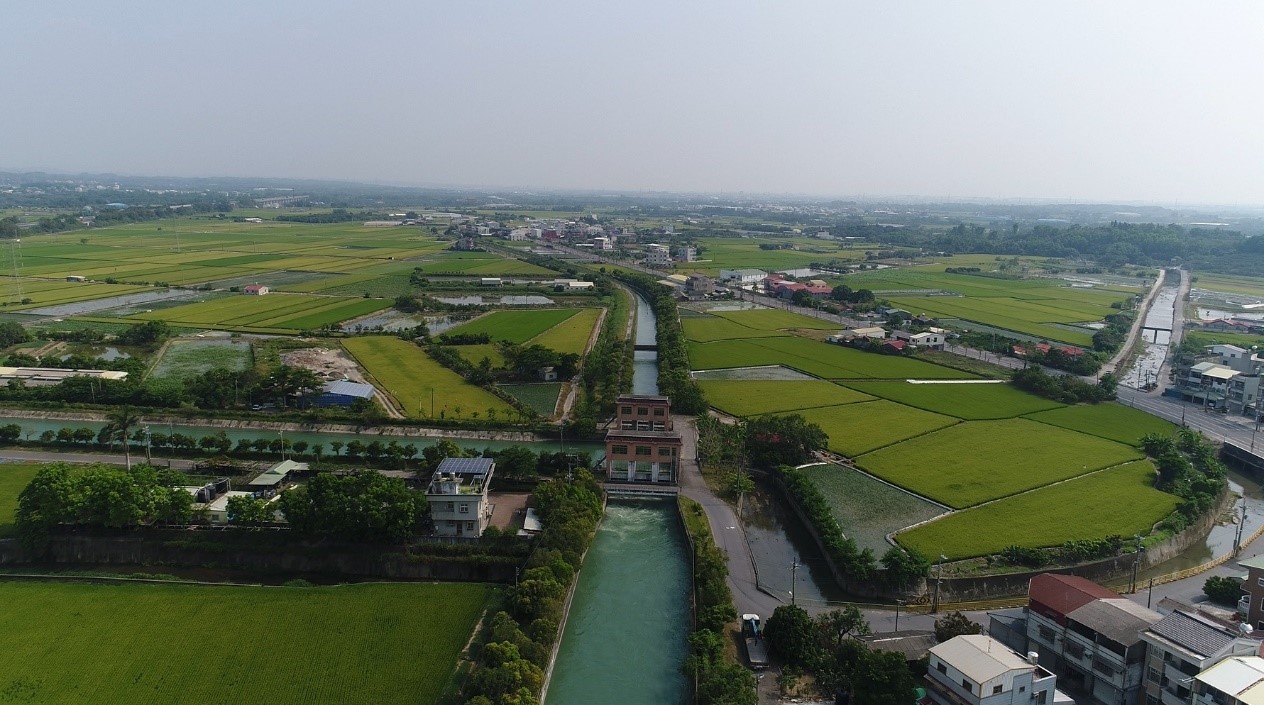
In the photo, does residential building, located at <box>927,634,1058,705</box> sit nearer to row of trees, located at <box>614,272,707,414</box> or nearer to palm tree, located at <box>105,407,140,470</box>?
row of trees, located at <box>614,272,707,414</box>

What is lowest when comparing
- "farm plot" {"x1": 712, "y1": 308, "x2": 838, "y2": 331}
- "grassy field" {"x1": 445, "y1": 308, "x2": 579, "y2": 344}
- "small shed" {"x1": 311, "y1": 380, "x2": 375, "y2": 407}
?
"small shed" {"x1": 311, "y1": 380, "x2": 375, "y2": 407}

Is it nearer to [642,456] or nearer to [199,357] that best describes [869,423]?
[642,456]

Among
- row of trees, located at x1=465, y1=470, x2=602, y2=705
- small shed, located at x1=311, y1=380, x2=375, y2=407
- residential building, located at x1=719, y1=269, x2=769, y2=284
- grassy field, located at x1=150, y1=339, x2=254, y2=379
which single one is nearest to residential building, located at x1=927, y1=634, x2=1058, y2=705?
row of trees, located at x1=465, y1=470, x2=602, y2=705

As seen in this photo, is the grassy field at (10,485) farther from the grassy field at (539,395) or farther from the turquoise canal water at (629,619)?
the grassy field at (539,395)

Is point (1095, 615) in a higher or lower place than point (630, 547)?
higher

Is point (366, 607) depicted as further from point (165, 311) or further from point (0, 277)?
point (0, 277)

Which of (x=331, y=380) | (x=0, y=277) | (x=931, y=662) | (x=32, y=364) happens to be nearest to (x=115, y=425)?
(x=331, y=380)

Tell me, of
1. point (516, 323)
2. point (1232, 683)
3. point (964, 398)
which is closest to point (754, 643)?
point (1232, 683)
